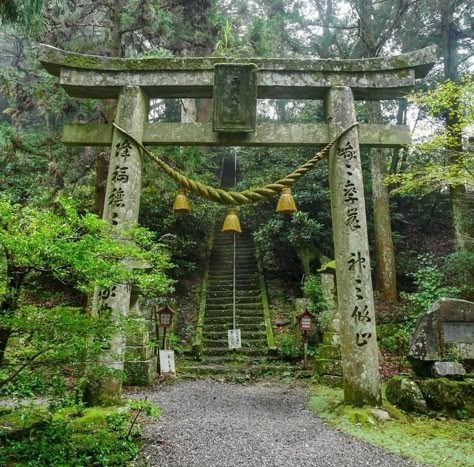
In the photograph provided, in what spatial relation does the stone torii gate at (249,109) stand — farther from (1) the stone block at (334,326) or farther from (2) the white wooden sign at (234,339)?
(2) the white wooden sign at (234,339)

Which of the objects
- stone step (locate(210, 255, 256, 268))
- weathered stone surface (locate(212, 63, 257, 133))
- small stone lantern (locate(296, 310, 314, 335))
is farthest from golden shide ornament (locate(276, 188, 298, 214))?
stone step (locate(210, 255, 256, 268))

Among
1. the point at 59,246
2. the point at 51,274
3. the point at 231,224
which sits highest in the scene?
the point at 231,224

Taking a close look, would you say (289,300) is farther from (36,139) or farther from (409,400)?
(36,139)

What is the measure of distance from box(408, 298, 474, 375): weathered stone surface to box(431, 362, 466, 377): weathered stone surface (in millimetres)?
140

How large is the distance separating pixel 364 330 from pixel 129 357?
8.81ft

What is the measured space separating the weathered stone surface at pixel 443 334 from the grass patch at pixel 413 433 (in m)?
0.92

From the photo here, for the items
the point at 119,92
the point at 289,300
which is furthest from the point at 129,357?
the point at 289,300

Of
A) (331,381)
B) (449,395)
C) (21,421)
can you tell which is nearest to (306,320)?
(331,381)

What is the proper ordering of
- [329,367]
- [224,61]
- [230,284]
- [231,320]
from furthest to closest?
[230,284] → [231,320] → [329,367] → [224,61]

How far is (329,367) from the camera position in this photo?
739 cm

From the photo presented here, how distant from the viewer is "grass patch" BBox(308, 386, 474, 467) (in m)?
3.56

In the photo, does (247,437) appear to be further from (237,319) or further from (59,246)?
(237,319)

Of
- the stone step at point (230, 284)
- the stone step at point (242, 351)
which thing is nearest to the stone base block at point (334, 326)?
the stone step at point (242, 351)

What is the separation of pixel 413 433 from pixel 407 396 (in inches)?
34.8
